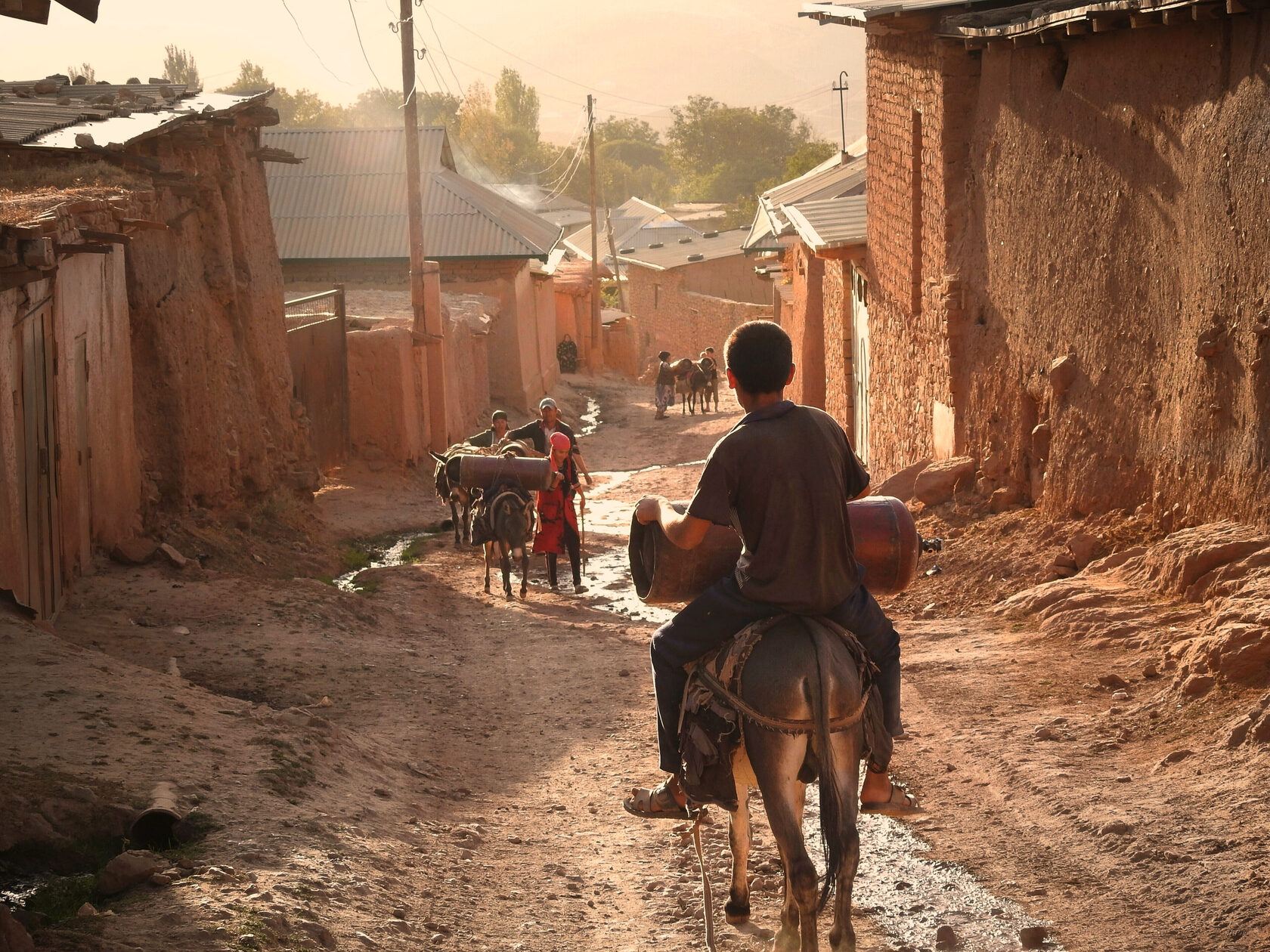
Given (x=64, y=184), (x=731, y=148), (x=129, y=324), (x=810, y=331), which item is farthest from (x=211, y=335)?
(x=731, y=148)

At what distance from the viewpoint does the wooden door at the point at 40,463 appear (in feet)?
30.7

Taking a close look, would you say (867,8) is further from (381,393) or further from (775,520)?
(775,520)

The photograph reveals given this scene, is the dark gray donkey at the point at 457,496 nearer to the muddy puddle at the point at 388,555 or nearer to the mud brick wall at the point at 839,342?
the muddy puddle at the point at 388,555

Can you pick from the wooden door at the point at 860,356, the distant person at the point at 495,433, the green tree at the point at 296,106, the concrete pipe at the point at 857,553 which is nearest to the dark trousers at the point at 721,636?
the concrete pipe at the point at 857,553

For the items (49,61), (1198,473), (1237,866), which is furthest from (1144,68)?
(49,61)

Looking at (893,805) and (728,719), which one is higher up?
(728,719)

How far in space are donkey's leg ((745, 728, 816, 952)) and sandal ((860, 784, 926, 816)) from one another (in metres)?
0.56

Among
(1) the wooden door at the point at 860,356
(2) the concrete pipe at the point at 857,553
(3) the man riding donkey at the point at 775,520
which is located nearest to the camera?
(3) the man riding donkey at the point at 775,520

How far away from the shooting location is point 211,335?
46.5 ft

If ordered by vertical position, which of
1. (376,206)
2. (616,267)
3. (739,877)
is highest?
(376,206)

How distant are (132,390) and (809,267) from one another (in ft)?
42.3

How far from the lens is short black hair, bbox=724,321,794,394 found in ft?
16.3

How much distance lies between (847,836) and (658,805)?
109 centimetres

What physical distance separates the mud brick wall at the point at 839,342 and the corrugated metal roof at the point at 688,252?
2526 cm
